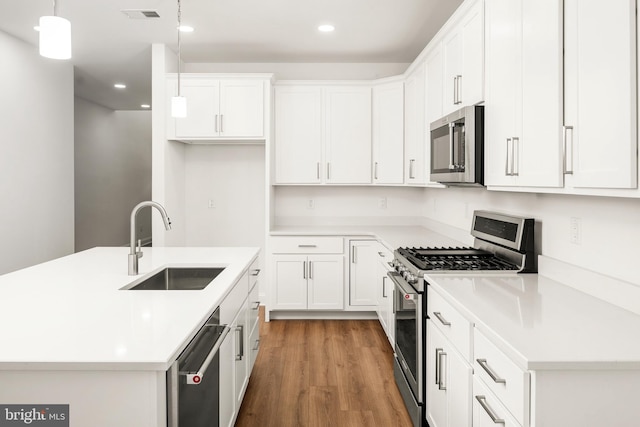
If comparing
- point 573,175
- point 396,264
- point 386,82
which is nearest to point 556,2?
point 573,175

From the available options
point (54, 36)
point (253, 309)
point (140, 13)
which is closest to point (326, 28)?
point (140, 13)

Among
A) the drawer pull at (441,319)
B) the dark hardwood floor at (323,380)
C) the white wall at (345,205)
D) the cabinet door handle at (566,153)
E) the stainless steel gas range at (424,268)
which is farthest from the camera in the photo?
the white wall at (345,205)

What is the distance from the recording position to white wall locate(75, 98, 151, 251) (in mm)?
7461

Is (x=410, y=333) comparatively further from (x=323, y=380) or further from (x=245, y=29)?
(x=245, y=29)

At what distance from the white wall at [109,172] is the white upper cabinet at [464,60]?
6.32 m

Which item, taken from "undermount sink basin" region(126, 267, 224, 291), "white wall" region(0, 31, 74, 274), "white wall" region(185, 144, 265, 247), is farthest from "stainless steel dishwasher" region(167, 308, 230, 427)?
"white wall" region(0, 31, 74, 274)

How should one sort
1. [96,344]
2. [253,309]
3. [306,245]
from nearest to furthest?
[96,344] → [253,309] → [306,245]

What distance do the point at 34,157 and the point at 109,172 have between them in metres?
3.50

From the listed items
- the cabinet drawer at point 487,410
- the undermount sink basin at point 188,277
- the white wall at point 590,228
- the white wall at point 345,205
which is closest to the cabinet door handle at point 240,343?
the undermount sink basin at point 188,277

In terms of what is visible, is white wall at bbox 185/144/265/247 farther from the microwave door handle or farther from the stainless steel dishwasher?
the stainless steel dishwasher

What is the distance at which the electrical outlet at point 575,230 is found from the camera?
2053 millimetres

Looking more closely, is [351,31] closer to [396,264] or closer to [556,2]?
[396,264]

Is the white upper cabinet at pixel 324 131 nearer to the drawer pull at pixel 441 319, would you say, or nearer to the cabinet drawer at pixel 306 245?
the cabinet drawer at pixel 306 245

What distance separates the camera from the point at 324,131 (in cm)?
468
